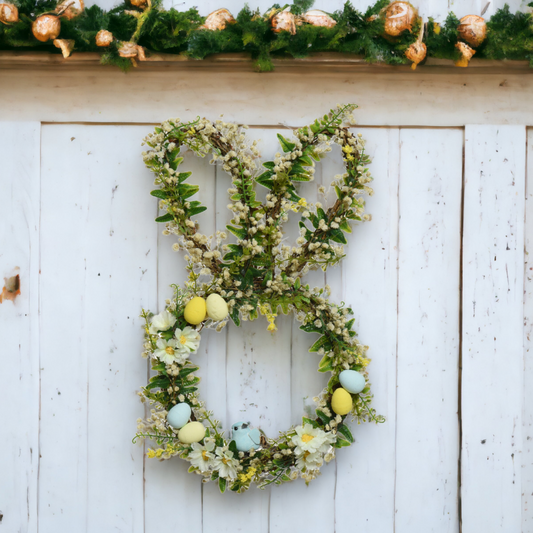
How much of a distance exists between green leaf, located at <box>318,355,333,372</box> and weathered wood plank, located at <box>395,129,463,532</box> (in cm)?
19

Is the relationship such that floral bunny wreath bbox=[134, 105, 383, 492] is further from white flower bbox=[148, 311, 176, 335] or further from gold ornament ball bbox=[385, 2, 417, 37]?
gold ornament ball bbox=[385, 2, 417, 37]

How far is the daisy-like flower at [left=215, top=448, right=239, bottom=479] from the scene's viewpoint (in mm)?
819

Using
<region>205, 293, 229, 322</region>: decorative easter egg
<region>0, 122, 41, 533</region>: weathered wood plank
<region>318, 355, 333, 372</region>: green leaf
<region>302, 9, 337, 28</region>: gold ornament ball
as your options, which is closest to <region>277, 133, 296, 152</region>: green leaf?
<region>302, 9, 337, 28</region>: gold ornament ball

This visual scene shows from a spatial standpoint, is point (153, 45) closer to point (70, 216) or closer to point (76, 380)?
point (70, 216)

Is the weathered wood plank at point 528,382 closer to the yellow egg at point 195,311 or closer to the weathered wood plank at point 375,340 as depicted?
the weathered wood plank at point 375,340

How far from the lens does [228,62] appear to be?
853 mm

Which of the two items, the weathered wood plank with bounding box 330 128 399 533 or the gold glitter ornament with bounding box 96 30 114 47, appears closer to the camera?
the gold glitter ornament with bounding box 96 30 114 47

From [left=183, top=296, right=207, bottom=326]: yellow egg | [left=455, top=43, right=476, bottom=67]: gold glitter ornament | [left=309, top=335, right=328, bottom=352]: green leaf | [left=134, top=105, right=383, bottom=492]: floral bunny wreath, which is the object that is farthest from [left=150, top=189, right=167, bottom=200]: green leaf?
[left=455, top=43, right=476, bottom=67]: gold glitter ornament

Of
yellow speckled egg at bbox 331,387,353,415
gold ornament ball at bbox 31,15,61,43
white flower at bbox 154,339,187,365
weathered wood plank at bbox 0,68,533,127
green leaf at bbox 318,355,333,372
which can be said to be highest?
gold ornament ball at bbox 31,15,61,43

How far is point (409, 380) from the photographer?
930mm

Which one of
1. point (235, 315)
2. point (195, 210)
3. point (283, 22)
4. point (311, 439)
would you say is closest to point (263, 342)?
point (235, 315)

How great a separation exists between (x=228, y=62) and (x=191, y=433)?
31.1 inches

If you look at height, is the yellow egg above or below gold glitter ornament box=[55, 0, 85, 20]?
below

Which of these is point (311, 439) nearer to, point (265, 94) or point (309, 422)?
point (309, 422)
